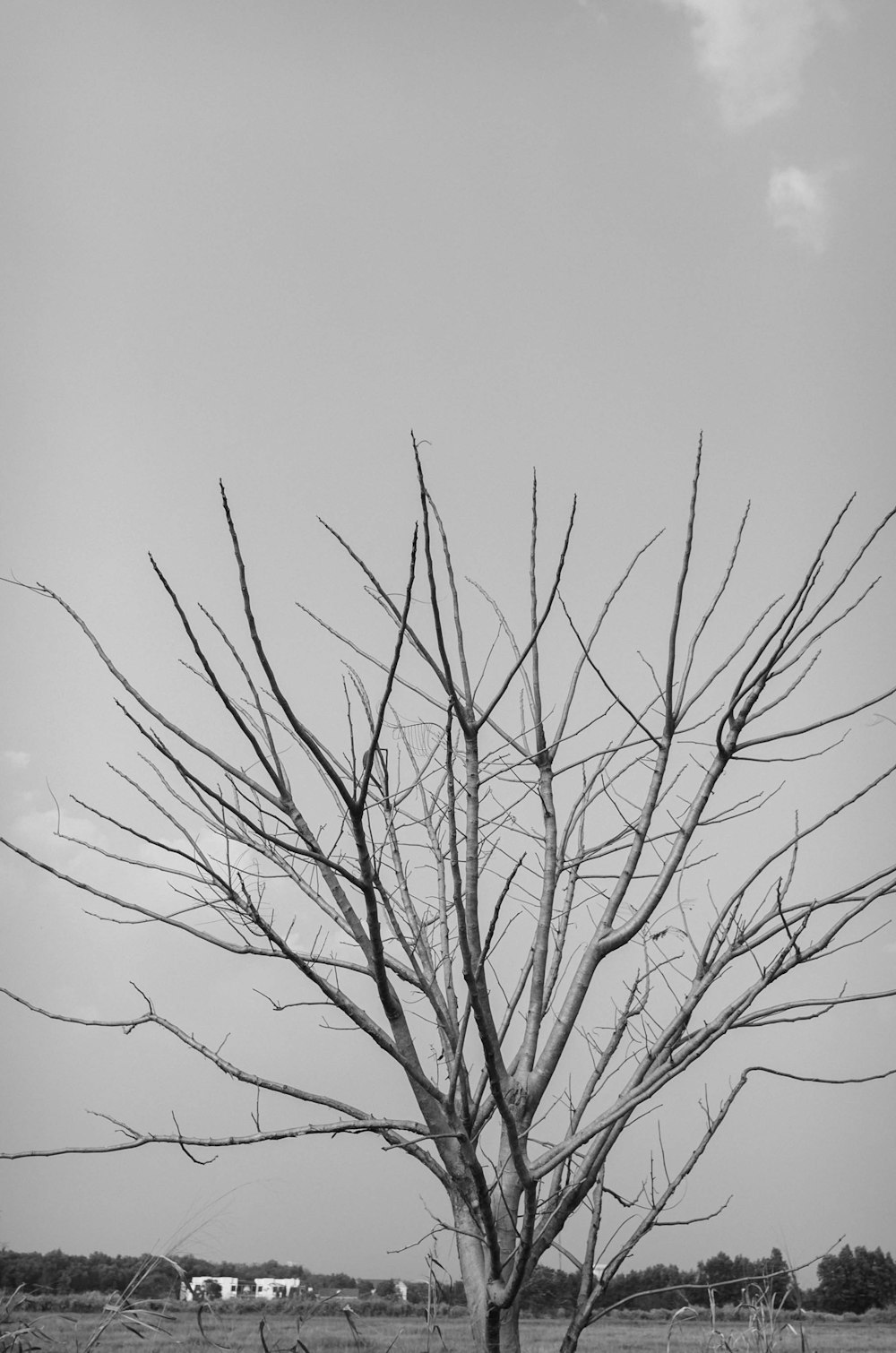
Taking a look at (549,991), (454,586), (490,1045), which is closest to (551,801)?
(549,991)

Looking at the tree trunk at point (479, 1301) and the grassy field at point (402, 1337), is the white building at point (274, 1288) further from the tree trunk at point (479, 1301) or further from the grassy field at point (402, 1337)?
the tree trunk at point (479, 1301)

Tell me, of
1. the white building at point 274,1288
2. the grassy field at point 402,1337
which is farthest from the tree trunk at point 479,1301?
the white building at point 274,1288

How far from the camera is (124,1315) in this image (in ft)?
8.43

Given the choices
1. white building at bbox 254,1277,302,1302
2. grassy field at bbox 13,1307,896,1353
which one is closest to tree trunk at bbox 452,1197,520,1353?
grassy field at bbox 13,1307,896,1353

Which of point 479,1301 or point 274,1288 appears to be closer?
point 479,1301

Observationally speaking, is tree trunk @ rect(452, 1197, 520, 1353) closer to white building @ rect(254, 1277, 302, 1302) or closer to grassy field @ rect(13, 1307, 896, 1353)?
grassy field @ rect(13, 1307, 896, 1353)

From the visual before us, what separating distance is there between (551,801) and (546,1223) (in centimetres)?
83

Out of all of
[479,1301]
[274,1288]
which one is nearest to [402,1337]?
[274,1288]

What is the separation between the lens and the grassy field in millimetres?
2574

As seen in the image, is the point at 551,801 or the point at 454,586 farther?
the point at 551,801

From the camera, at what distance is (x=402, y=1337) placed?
4.05 meters

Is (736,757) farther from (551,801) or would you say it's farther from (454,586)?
(454,586)

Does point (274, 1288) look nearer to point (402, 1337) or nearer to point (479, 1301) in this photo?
point (402, 1337)

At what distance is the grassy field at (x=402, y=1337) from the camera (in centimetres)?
257
